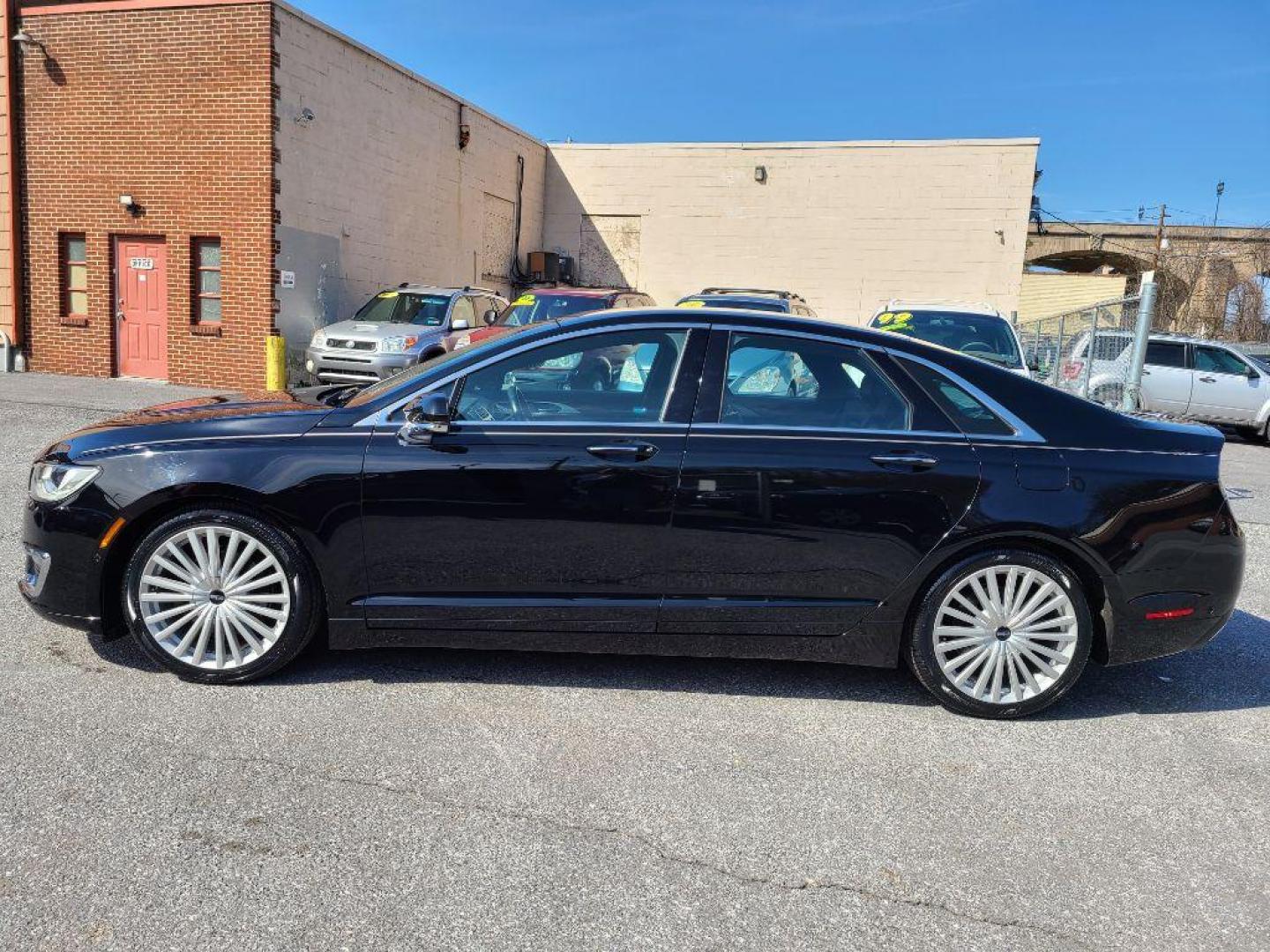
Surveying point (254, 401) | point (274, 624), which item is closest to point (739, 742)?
point (274, 624)

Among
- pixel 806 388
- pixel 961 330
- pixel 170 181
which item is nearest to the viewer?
pixel 806 388

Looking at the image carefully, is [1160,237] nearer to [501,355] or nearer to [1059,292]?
[1059,292]

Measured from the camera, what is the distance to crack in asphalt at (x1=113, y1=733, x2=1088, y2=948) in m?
2.63

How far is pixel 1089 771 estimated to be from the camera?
353 cm

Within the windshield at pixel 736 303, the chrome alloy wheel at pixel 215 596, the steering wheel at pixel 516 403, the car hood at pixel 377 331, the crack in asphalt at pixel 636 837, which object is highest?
the windshield at pixel 736 303

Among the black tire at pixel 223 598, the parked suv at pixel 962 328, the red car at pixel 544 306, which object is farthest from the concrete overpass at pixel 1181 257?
the black tire at pixel 223 598

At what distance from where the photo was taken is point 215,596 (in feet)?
12.8

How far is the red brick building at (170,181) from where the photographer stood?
1478 centimetres

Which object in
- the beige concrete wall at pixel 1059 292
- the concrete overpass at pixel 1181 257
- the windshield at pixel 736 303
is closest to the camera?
the windshield at pixel 736 303

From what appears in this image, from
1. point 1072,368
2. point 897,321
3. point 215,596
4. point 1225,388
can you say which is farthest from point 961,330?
point 215,596

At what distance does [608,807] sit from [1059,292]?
28277 millimetres

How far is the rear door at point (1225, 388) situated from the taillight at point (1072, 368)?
3.96m

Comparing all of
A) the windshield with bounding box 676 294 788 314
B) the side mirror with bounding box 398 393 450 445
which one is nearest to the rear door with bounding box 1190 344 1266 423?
the windshield with bounding box 676 294 788 314

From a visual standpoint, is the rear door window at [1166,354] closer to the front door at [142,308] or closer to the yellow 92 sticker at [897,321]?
the yellow 92 sticker at [897,321]
